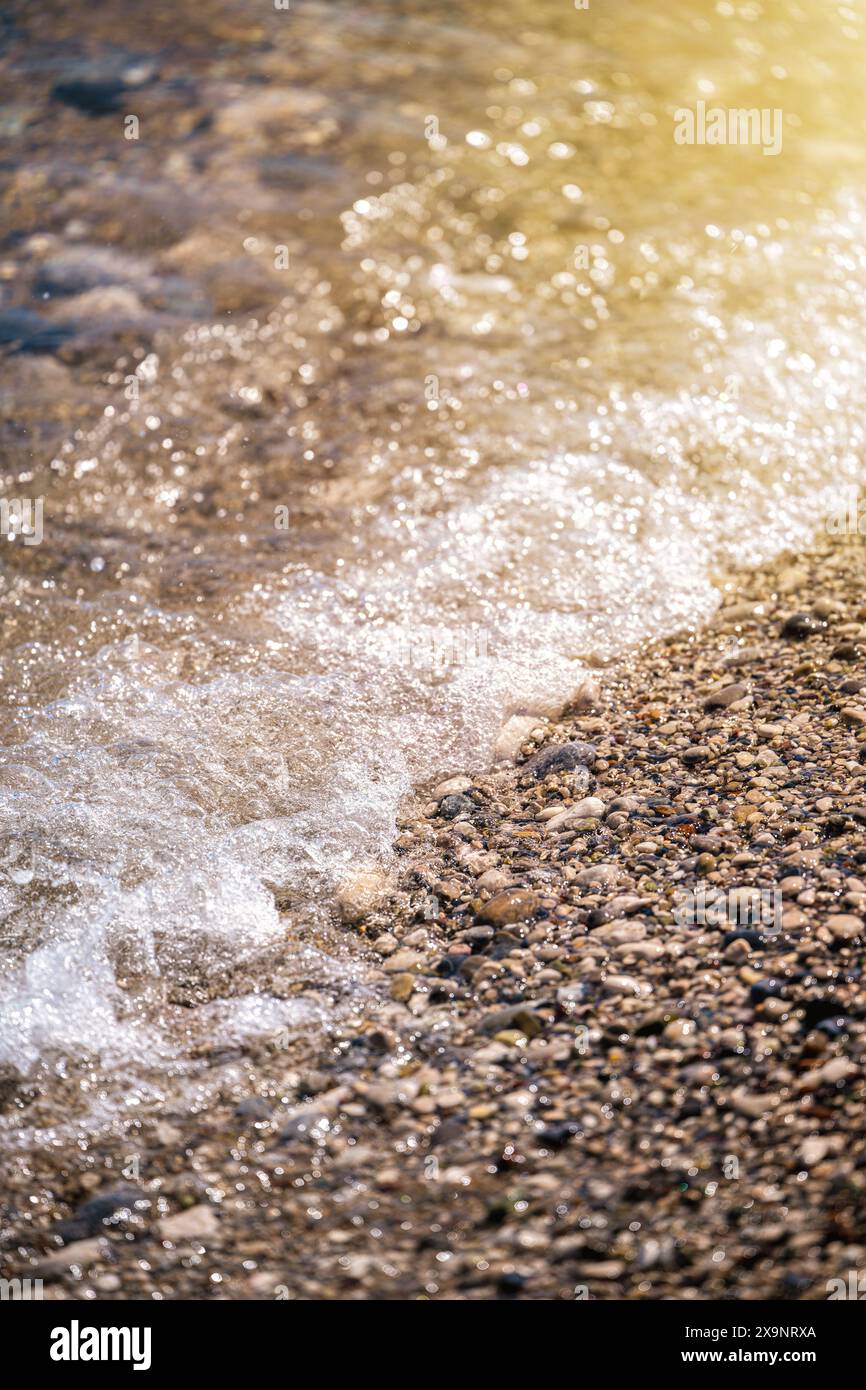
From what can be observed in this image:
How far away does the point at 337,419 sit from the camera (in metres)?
6.26

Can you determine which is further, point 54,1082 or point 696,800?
point 696,800

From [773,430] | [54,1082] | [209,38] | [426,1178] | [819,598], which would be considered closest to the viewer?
[426,1178]

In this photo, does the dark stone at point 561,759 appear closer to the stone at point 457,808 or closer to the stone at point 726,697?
the stone at point 457,808

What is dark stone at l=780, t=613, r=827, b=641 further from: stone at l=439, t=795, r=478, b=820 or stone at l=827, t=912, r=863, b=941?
stone at l=827, t=912, r=863, b=941

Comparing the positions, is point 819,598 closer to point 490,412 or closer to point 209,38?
point 490,412

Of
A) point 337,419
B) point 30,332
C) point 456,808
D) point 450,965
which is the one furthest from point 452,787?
point 30,332

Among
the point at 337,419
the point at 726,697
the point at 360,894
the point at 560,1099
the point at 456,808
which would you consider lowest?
the point at 560,1099

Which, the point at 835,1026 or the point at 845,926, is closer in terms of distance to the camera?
the point at 835,1026

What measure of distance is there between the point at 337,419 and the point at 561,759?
2.93 m

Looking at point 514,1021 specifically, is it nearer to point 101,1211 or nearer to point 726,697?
point 101,1211

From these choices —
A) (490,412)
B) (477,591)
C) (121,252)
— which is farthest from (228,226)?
(477,591)

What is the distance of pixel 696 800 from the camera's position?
3762 millimetres

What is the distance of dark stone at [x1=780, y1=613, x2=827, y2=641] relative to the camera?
15.1 ft
